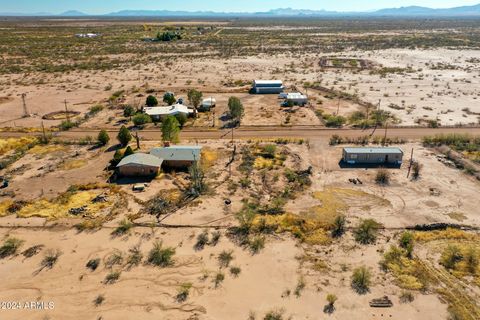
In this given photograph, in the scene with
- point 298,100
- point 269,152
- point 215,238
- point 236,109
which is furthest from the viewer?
point 298,100

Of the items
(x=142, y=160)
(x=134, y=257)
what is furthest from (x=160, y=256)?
(x=142, y=160)

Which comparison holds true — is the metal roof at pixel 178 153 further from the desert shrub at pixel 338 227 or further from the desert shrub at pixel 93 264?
the desert shrub at pixel 338 227

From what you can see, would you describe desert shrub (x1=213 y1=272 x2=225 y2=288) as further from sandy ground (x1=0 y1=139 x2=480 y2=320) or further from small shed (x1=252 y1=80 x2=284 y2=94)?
small shed (x1=252 y1=80 x2=284 y2=94)

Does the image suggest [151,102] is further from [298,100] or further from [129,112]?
[298,100]

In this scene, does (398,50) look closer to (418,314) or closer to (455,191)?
(455,191)

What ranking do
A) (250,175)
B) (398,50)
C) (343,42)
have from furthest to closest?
1. (343,42)
2. (398,50)
3. (250,175)

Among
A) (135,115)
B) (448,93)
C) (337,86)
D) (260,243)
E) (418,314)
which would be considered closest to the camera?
(418,314)

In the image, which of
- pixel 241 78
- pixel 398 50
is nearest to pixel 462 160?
pixel 241 78
